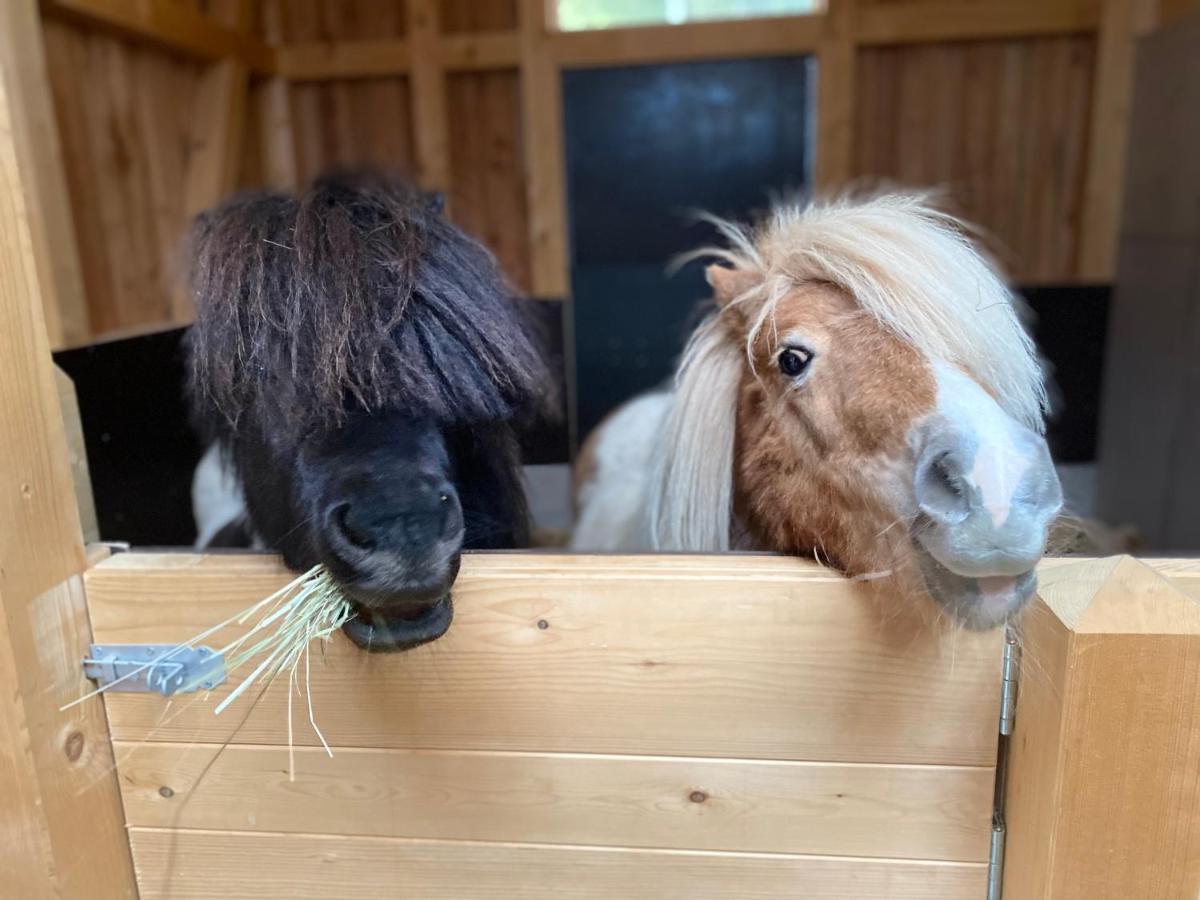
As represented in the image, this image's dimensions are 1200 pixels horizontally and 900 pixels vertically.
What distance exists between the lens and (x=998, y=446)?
0.75 metres

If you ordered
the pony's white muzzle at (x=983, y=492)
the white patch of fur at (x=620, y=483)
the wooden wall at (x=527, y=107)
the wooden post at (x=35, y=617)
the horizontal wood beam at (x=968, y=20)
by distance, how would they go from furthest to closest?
the horizontal wood beam at (x=968, y=20)
the wooden wall at (x=527, y=107)
the white patch of fur at (x=620, y=483)
the wooden post at (x=35, y=617)
the pony's white muzzle at (x=983, y=492)

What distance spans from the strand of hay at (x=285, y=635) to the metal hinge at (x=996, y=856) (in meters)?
0.77

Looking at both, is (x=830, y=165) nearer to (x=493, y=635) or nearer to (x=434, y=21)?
(x=434, y=21)

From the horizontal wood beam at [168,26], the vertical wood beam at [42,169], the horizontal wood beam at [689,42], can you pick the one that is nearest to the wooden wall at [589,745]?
the vertical wood beam at [42,169]

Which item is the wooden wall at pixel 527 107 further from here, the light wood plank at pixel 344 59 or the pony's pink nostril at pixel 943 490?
the pony's pink nostril at pixel 943 490

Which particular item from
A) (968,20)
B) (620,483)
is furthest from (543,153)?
(620,483)

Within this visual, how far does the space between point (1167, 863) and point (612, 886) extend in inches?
23.6

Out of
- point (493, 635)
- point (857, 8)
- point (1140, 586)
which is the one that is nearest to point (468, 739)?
point (493, 635)

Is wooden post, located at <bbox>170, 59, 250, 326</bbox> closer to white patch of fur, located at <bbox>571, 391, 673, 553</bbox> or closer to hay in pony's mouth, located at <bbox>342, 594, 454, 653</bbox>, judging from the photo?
white patch of fur, located at <bbox>571, 391, 673, 553</bbox>

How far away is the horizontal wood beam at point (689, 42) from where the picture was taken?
362cm

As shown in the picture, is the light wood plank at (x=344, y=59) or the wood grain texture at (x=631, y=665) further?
the light wood plank at (x=344, y=59)

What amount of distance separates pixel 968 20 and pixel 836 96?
25.0 inches

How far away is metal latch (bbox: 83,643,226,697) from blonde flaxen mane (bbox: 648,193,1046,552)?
0.70 m

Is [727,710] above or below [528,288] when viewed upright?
below
